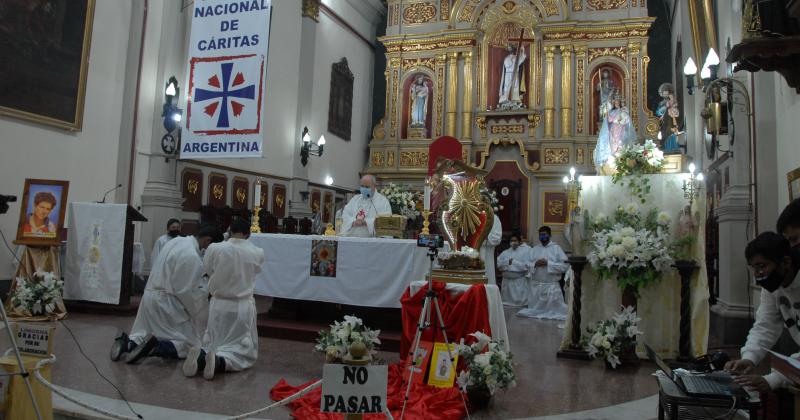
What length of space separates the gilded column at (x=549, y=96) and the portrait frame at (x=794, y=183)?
34.3 feet

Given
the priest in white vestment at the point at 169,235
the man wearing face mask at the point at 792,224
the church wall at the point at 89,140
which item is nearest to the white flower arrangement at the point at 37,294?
the church wall at the point at 89,140

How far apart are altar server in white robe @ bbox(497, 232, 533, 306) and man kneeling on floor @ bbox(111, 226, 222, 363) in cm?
762

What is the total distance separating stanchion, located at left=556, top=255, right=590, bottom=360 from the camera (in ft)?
21.5

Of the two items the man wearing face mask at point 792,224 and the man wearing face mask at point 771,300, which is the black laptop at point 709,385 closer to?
the man wearing face mask at point 771,300

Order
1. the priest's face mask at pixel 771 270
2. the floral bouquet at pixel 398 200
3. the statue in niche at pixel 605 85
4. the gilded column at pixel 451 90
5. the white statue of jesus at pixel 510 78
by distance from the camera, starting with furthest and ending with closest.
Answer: the gilded column at pixel 451 90, the white statue of jesus at pixel 510 78, the statue in niche at pixel 605 85, the floral bouquet at pixel 398 200, the priest's face mask at pixel 771 270

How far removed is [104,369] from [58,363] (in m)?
0.46

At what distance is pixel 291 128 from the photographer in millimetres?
14312

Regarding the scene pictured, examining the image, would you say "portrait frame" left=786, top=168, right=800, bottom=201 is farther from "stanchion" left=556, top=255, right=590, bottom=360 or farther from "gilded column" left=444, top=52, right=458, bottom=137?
"gilded column" left=444, top=52, right=458, bottom=137

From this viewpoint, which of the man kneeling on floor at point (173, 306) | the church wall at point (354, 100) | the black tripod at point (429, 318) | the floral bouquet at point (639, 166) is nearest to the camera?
the black tripod at point (429, 318)

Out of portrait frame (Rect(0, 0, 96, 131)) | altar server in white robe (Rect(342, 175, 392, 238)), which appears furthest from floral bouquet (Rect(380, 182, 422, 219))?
portrait frame (Rect(0, 0, 96, 131))

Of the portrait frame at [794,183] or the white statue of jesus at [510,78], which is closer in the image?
the portrait frame at [794,183]

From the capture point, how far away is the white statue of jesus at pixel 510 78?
16922 mm

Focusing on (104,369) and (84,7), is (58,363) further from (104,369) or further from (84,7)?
(84,7)

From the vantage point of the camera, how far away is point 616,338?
6199 millimetres
